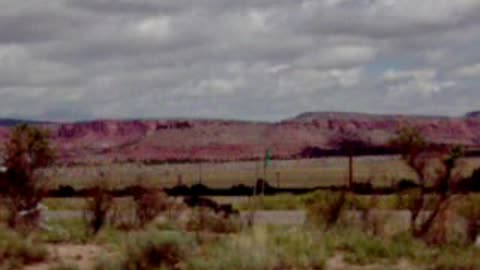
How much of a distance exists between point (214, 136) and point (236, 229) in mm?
130783

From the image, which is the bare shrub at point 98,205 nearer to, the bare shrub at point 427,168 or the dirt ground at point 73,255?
the dirt ground at point 73,255

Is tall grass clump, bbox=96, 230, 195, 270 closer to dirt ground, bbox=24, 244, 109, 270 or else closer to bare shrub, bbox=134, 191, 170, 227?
dirt ground, bbox=24, 244, 109, 270

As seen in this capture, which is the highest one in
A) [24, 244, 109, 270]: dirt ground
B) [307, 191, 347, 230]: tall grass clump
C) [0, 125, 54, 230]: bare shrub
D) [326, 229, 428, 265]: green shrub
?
[0, 125, 54, 230]: bare shrub


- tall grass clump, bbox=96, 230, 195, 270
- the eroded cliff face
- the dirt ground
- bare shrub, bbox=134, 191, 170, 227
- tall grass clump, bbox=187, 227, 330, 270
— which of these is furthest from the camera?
the eroded cliff face

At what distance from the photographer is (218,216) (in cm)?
2405

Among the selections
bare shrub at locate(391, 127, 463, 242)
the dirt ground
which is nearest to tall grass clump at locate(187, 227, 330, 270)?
the dirt ground

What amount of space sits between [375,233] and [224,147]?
12804 centimetres

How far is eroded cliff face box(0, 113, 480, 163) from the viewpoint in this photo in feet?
483

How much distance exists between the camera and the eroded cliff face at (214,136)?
14725cm

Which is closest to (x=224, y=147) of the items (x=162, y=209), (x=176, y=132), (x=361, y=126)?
(x=176, y=132)

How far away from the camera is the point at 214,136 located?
154 meters

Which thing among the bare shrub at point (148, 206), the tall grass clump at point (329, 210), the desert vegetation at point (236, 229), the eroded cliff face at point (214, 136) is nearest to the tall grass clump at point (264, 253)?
the desert vegetation at point (236, 229)

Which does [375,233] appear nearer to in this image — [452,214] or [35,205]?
[452,214]

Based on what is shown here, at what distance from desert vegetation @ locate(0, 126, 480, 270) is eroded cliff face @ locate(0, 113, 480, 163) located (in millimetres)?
111804
